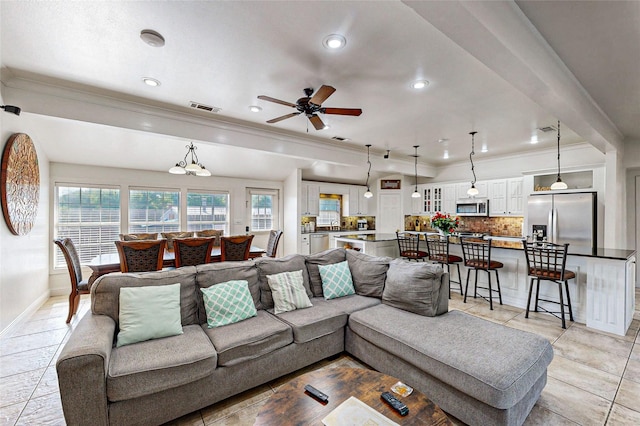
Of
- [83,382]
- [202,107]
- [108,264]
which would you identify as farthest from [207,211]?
[83,382]

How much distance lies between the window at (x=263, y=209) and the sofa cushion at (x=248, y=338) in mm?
4792

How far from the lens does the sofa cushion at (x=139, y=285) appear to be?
7.36 ft

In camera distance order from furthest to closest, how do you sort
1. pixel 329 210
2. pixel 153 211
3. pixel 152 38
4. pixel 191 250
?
pixel 329 210 → pixel 153 211 → pixel 191 250 → pixel 152 38

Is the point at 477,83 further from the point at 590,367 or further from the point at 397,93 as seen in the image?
the point at 590,367

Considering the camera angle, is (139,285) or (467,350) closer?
(467,350)

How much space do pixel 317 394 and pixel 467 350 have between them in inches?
44.9

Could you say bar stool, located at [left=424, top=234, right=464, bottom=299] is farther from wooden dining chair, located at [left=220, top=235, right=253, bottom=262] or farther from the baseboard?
the baseboard

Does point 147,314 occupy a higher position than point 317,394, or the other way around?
point 147,314

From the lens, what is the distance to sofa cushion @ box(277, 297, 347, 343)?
8.05 ft

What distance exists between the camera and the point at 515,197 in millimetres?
6129

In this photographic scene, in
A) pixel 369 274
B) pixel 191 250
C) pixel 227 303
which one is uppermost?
pixel 191 250

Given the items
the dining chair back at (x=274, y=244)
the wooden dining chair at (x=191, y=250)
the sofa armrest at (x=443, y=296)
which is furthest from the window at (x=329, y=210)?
the sofa armrest at (x=443, y=296)

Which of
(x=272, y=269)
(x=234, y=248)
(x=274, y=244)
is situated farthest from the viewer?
(x=274, y=244)

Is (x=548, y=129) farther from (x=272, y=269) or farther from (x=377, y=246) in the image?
(x=272, y=269)
